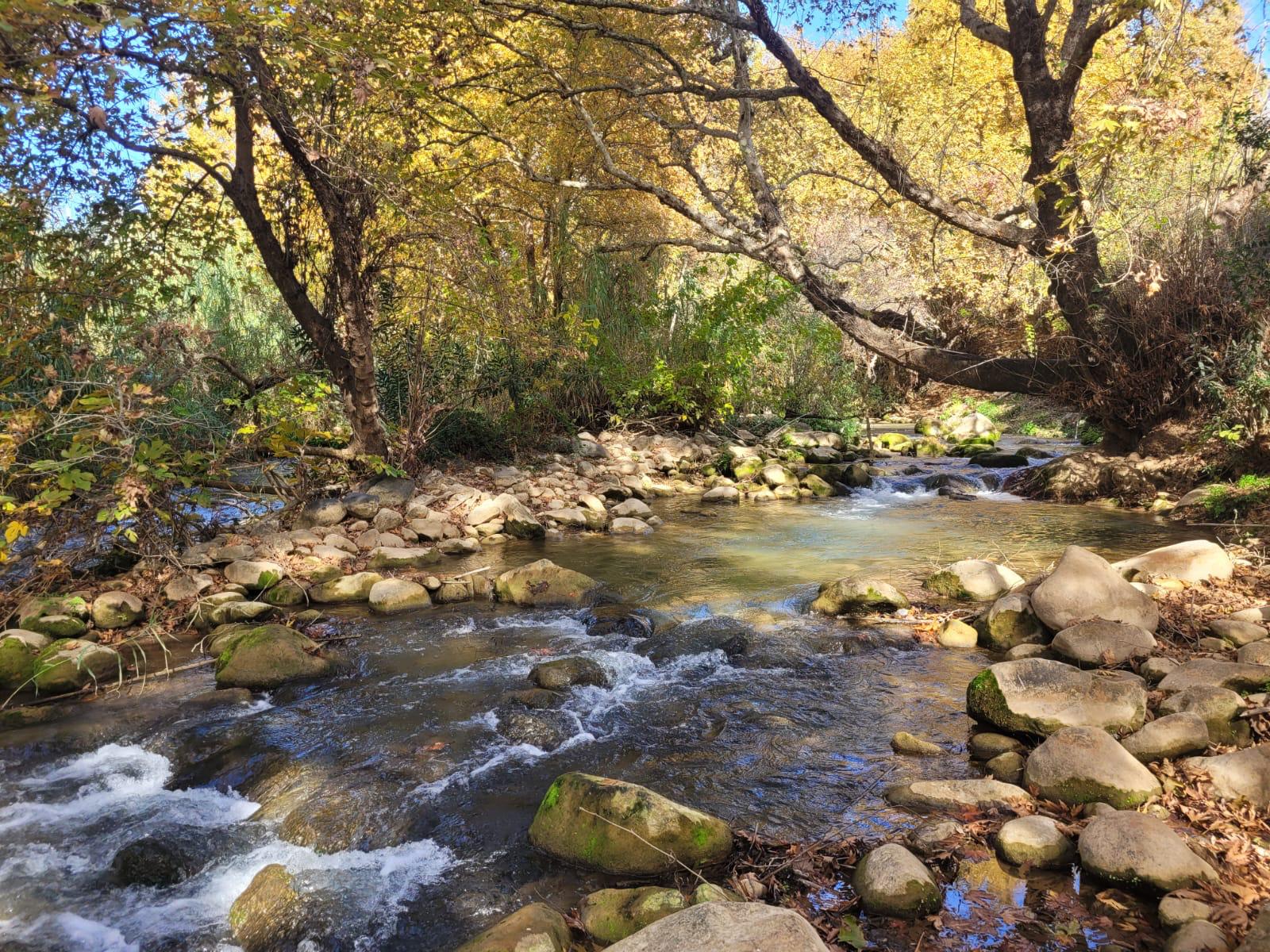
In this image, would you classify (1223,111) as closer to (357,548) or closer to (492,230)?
(492,230)

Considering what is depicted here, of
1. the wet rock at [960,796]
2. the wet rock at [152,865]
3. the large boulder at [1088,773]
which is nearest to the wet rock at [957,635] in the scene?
the large boulder at [1088,773]

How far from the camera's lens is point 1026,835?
3.14m

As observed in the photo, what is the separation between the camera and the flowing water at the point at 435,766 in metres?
3.10

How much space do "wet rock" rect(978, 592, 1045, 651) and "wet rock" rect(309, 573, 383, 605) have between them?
4.48m

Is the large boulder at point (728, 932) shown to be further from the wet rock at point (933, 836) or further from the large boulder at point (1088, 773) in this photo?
the large boulder at point (1088, 773)

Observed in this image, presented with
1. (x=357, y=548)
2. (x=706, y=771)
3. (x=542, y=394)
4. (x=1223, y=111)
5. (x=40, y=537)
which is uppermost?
(x=1223, y=111)

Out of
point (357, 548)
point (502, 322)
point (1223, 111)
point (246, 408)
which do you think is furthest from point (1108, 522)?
point (246, 408)

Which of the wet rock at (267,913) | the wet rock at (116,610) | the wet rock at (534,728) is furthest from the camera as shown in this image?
Answer: the wet rock at (116,610)

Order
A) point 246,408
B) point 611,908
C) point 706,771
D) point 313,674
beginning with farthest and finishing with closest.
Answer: point 246,408, point 313,674, point 706,771, point 611,908

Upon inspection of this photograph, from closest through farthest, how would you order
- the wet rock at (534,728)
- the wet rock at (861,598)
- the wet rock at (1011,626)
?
the wet rock at (534,728) → the wet rock at (1011,626) → the wet rock at (861,598)

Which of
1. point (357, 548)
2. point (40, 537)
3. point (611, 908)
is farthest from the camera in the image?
point (357, 548)

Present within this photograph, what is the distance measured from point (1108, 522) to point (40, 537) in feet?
31.3

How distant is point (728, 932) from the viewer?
2260 mm

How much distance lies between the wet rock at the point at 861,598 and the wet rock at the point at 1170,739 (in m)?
2.45
